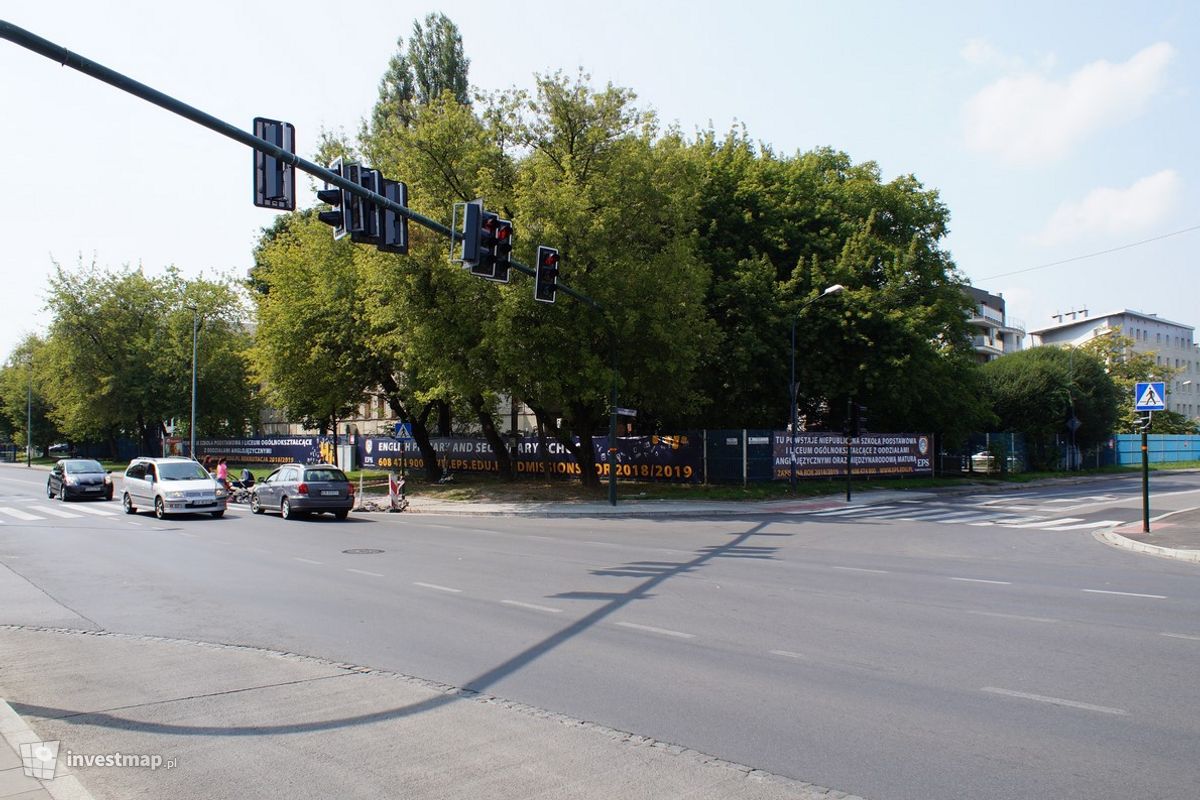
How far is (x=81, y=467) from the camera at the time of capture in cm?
3092

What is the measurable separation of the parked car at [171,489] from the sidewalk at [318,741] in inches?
666

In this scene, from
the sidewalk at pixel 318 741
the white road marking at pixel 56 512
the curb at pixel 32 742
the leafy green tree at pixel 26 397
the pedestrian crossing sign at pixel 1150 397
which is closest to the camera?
the curb at pixel 32 742

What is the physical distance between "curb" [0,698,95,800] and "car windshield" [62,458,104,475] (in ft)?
94.7

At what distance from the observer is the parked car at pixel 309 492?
2355 cm

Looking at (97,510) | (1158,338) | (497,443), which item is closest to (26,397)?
(497,443)

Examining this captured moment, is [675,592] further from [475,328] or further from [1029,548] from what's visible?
[475,328]

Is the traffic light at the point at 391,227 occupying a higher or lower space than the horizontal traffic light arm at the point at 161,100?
lower

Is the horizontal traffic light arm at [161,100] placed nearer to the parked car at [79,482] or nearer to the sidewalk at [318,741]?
the sidewalk at [318,741]

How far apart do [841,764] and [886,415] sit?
1553 inches

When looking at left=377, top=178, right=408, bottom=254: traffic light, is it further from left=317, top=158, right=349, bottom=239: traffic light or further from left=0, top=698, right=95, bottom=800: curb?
left=0, top=698, right=95, bottom=800: curb

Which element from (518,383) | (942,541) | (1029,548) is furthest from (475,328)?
(1029,548)

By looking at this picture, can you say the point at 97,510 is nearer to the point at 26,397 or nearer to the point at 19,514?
the point at 19,514

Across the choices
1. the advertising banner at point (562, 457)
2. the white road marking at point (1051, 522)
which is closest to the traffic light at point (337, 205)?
the white road marking at point (1051, 522)

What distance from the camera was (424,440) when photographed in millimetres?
39812
